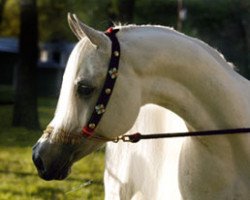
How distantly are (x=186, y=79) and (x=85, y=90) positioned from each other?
0.50 meters

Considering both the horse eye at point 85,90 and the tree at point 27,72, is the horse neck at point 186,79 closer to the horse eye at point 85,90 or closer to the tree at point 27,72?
the horse eye at point 85,90

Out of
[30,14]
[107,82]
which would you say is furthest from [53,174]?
[30,14]

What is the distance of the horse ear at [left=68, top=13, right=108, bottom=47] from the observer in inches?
118

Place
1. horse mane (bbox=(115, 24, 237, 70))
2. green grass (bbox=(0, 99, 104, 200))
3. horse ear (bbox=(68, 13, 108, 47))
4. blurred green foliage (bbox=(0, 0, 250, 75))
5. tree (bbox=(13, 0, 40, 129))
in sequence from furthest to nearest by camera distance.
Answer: blurred green foliage (bbox=(0, 0, 250, 75)), tree (bbox=(13, 0, 40, 129)), green grass (bbox=(0, 99, 104, 200)), horse mane (bbox=(115, 24, 237, 70)), horse ear (bbox=(68, 13, 108, 47))

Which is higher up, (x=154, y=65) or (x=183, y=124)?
(x=154, y=65)

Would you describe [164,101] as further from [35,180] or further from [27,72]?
[27,72]

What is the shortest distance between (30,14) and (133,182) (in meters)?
11.4

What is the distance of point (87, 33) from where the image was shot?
300 cm

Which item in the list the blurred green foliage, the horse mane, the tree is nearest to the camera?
the horse mane

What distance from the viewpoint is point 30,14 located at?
1516 cm

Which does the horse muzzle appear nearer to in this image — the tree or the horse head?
the horse head

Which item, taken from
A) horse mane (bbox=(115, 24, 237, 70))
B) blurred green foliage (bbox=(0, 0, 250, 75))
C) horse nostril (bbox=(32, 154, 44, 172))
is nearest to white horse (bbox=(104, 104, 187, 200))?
horse mane (bbox=(115, 24, 237, 70))

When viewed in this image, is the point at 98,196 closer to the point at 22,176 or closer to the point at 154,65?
the point at 22,176

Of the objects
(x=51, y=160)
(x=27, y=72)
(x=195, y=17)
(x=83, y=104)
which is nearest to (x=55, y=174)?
(x=51, y=160)
